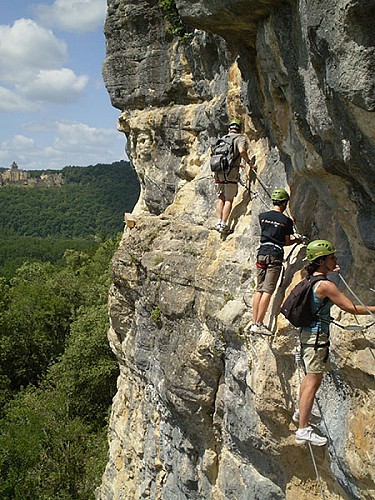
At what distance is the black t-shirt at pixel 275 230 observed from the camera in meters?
6.97

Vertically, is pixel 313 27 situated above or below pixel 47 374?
above

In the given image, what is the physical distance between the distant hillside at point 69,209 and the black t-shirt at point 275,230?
107323 mm

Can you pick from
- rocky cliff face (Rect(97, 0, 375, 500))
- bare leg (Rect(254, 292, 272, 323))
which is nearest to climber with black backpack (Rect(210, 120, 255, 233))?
rocky cliff face (Rect(97, 0, 375, 500))

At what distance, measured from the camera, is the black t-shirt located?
6969 millimetres

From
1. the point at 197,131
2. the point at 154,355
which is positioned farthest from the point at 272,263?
the point at 197,131

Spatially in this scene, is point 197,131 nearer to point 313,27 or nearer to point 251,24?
point 251,24

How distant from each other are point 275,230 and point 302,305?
1580 millimetres

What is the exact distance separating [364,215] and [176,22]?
27.0 feet

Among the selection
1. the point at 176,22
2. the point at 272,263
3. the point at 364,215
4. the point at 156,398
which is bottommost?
the point at 156,398

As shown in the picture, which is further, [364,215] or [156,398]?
[156,398]

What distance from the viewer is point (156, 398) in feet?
37.1

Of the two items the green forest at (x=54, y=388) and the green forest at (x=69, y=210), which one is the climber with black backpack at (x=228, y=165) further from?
the green forest at (x=69, y=210)

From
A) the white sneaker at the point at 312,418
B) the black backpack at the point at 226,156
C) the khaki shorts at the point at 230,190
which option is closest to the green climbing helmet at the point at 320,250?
the white sneaker at the point at 312,418

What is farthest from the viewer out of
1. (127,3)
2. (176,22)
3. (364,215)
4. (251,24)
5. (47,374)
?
(47,374)
